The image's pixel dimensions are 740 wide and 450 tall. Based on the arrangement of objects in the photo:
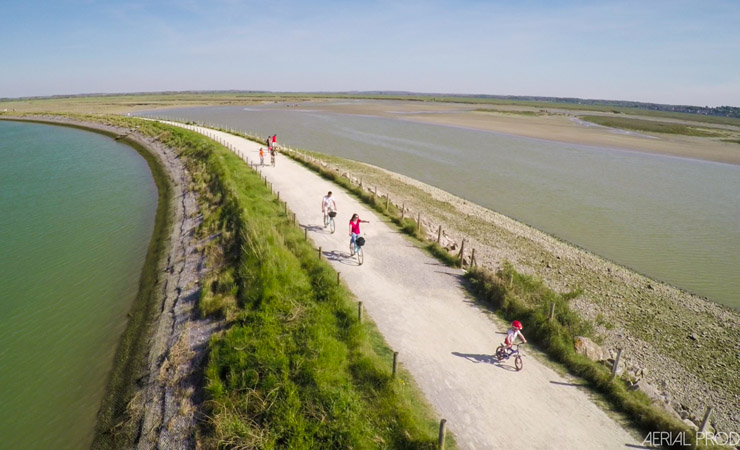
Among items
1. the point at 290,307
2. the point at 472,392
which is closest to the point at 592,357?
the point at 472,392

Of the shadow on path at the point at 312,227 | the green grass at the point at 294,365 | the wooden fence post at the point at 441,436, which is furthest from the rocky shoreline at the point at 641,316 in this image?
the green grass at the point at 294,365

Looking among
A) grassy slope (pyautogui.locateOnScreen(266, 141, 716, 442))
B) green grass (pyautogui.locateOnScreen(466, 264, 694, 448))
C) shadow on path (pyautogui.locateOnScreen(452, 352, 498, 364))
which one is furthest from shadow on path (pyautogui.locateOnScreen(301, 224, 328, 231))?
shadow on path (pyautogui.locateOnScreen(452, 352, 498, 364))

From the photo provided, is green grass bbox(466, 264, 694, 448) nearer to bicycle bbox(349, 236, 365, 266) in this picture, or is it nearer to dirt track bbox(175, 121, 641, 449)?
dirt track bbox(175, 121, 641, 449)

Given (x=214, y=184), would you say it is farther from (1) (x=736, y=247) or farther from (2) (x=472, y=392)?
(1) (x=736, y=247)

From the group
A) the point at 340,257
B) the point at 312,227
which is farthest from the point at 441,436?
the point at 312,227

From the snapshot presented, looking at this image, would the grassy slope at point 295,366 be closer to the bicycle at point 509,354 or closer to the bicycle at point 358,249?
the bicycle at point 358,249

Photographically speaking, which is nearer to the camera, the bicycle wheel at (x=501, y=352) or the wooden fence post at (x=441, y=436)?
the wooden fence post at (x=441, y=436)

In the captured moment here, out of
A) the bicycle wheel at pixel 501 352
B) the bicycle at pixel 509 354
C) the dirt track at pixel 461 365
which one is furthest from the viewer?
the bicycle wheel at pixel 501 352
